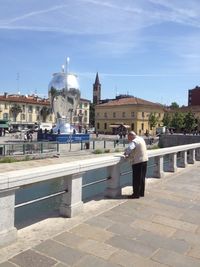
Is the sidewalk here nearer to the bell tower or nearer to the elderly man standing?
the elderly man standing

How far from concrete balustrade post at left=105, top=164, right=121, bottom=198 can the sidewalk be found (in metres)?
0.21

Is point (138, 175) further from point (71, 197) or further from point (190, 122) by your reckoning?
point (190, 122)

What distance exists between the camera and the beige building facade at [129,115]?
3474 inches

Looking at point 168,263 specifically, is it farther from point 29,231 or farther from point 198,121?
point 198,121

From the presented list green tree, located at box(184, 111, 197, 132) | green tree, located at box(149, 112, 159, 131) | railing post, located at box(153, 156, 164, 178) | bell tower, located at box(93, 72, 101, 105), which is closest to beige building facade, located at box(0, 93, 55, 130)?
green tree, located at box(149, 112, 159, 131)

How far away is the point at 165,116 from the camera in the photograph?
94.5 metres

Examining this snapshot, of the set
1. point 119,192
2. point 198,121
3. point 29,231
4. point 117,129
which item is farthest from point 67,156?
point 198,121

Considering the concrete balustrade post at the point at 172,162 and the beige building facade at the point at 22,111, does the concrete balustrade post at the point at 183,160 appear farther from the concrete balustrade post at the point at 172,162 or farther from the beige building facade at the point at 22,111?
the beige building facade at the point at 22,111

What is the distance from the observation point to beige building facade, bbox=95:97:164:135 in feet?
290

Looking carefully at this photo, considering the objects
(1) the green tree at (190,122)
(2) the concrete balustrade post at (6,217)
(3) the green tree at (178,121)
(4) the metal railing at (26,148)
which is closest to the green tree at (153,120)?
(3) the green tree at (178,121)

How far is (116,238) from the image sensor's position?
4.96 metres

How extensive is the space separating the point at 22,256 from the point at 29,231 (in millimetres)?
878

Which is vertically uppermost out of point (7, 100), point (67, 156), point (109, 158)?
point (7, 100)

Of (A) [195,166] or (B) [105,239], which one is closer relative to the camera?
(B) [105,239]
